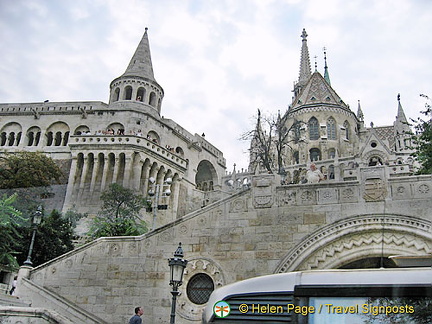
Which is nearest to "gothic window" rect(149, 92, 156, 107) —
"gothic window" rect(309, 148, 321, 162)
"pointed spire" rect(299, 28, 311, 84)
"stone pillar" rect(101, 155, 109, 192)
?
"stone pillar" rect(101, 155, 109, 192)

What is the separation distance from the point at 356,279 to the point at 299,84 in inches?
2848

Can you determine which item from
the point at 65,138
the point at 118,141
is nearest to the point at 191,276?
the point at 118,141

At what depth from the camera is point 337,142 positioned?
53.0m

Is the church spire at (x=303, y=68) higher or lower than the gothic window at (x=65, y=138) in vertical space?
higher

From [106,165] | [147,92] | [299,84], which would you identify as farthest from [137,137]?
[299,84]

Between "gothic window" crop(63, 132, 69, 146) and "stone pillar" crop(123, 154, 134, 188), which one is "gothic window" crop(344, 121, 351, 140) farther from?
"gothic window" crop(63, 132, 69, 146)

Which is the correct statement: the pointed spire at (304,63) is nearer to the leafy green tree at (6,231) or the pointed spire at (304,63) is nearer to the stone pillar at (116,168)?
the stone pillar at (116,168)

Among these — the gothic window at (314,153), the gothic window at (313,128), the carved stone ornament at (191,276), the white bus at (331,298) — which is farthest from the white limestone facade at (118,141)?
the white bus at (331,298)

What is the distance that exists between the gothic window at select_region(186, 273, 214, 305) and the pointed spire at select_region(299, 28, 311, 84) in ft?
216

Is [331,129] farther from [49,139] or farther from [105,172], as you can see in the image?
[49,139]

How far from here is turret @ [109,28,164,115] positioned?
133ft

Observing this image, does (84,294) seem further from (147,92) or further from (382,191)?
(147,92)

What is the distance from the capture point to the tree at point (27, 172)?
97.7ft

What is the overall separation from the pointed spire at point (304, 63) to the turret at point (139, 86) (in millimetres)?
38249
